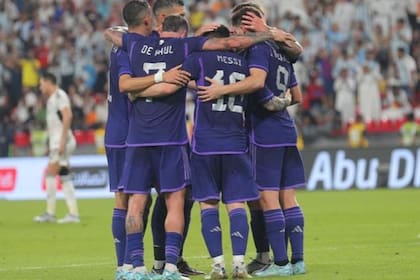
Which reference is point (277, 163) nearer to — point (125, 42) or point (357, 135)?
point (125, 42)

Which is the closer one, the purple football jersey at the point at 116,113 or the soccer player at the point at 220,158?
the soccer player at the point at 220,158

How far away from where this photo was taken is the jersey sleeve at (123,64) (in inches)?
454

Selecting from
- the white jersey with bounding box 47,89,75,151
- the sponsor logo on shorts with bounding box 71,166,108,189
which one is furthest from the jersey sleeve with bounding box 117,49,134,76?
the sponsor logo on shorts with bounding box 71,166,108,189

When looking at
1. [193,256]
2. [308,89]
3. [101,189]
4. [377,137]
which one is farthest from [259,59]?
[308,89]

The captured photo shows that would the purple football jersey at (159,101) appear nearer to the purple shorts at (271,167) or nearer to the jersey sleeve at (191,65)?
the jersey sleeve at (191,65)

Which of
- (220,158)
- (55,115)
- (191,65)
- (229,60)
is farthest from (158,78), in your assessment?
(55,115)

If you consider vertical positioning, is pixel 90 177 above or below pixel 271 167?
below

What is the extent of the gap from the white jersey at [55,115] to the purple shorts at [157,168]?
911 centimetres

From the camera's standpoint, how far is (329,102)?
3203 centimetres

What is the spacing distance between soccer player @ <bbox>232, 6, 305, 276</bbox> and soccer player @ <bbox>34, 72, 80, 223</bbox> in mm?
8357

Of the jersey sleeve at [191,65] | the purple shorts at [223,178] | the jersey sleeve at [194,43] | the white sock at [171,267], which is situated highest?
the jersey sleeve at [194,43]

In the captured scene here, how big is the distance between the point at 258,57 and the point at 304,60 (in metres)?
21.8

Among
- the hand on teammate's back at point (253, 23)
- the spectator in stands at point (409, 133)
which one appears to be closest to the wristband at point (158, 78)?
the hand on teammate's back at point (253, 23)

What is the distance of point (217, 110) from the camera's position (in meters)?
11.6
